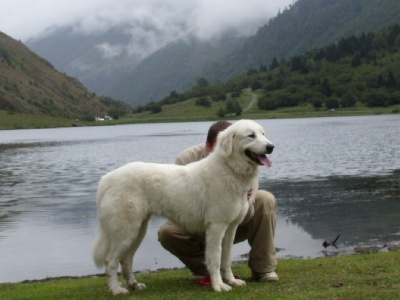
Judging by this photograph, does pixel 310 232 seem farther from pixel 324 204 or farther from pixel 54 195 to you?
pixel 54 195

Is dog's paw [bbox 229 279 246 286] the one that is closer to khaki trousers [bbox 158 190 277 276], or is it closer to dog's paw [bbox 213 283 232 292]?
dog's paw [bbox 213 283 232 292]

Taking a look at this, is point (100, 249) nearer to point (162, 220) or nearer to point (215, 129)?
point (215, 129)

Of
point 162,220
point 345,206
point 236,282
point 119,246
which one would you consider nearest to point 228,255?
point 236,282

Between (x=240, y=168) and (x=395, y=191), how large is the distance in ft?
90.3

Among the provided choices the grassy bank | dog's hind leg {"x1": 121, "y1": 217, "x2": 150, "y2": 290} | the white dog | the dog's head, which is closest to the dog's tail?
the white dog

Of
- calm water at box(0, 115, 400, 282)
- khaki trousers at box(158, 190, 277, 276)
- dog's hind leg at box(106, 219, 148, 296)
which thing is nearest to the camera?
dog's hind leg at box(106, 219, 148, 296)

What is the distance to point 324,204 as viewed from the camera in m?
32.8

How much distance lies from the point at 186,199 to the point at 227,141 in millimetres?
1287

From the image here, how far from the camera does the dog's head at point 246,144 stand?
10664mm

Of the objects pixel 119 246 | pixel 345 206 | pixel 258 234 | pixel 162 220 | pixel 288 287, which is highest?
pixel 119 246

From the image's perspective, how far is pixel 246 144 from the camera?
35.4 ft

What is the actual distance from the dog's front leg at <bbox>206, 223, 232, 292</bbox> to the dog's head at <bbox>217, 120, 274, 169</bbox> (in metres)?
1.21

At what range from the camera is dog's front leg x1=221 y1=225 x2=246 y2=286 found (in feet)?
38.0

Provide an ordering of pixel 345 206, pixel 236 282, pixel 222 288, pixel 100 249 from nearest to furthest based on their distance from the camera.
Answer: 1. pixel 222 288
2. pixel 100 249
3. pixel 236 282
4. pixel 345 206
